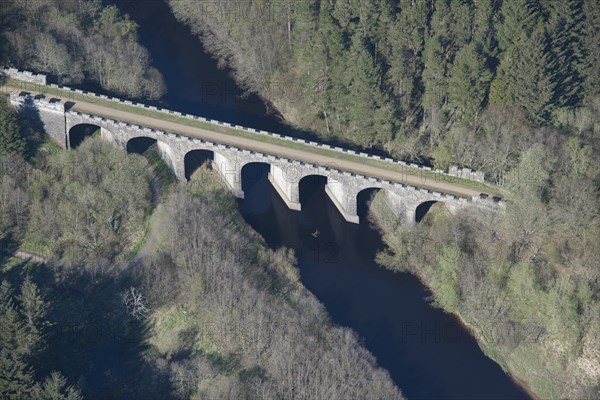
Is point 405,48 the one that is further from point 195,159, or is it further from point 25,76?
point 25,76

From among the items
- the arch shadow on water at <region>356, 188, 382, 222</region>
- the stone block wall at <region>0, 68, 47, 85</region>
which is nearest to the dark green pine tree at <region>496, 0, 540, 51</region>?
the arch shadow on water at <region>356, 188, 382, 222</region>

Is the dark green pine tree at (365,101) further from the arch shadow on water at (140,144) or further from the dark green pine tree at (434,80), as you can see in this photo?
the arch shadow on water at (140,144)

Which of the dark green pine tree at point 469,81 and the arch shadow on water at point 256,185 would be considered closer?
the dark green pine tree at point 469,81

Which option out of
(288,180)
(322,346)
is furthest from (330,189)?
(322,346)

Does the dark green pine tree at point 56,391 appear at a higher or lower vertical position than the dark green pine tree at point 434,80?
lower

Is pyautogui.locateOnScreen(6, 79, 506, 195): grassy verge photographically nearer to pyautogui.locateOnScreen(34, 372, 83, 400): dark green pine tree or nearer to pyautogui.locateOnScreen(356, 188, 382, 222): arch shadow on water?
pyautogui.locateOnScreen(356, 188, 382, 222): arch shadow on water

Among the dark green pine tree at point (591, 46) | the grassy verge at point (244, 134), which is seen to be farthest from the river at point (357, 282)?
the dark green pine tree at point (591, 46)
